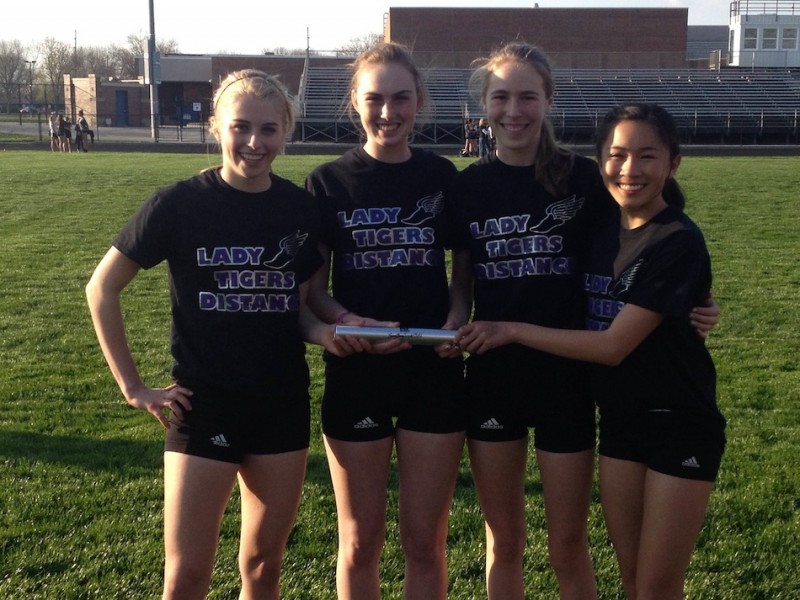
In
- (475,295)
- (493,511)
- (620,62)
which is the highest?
(620,62)

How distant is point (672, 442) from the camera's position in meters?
2.93

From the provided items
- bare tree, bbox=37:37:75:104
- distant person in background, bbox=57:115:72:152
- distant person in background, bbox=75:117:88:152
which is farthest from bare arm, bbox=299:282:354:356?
bare tree, bbox=37:37:75:104

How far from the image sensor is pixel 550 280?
3.19 m

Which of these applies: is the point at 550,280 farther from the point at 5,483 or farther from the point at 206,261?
the point at 5,483

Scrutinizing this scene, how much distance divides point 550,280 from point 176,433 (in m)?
1.31

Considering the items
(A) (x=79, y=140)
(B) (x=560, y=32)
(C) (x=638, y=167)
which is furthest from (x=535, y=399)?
(B) (x=560, y=32)

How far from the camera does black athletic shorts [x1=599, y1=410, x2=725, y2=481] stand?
2.92 meters

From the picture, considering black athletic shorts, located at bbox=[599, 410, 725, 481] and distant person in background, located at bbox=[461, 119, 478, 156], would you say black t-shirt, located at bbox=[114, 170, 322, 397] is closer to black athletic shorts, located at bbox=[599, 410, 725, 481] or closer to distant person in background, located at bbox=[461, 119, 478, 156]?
black athletic shorts, located at bbox=[599, 410, 725, 481]

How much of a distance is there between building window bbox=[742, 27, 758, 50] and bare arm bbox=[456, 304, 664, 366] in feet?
195

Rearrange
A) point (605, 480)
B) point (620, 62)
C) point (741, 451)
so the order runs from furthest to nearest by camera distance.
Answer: point (620, 62) < point (741, 451) < point (605, 480)

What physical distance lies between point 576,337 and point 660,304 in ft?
0.91

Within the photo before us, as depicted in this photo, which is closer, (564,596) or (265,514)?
(265,514)

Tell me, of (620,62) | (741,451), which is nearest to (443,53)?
(620,62)

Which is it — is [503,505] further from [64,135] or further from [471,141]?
[64,135]
